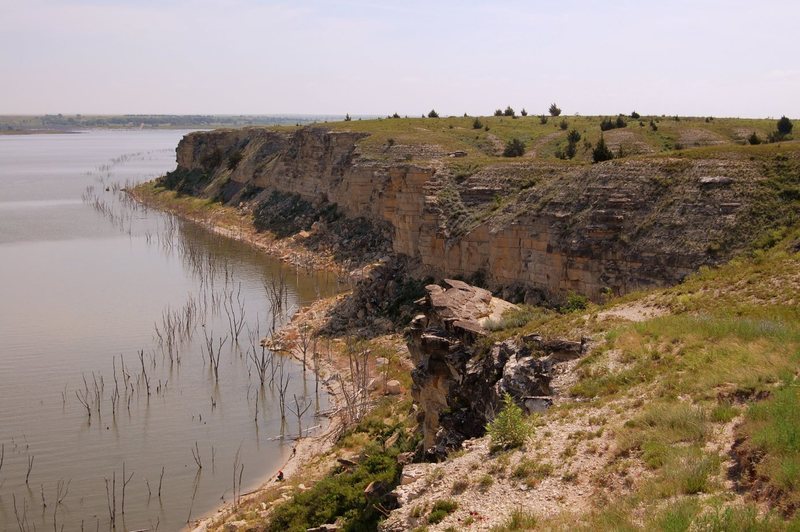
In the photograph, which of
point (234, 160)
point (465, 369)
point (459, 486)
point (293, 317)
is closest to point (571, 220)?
point (465, 369)

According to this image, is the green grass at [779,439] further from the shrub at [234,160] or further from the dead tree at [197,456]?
the shrub at [234,160]

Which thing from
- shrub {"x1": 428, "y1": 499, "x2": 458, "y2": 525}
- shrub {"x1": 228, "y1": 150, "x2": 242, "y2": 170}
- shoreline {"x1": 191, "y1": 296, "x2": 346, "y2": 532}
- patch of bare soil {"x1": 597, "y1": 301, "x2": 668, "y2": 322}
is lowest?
shoreline {"x1": 191, "y1": 296, "x2": 346, "y2": 532}

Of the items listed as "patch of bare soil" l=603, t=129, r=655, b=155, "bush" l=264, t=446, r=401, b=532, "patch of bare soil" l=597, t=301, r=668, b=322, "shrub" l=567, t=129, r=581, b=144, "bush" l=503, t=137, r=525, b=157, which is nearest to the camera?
"bush" l=264, t=446, r=401, b=532

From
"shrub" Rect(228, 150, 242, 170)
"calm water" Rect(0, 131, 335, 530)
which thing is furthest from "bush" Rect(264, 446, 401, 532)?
"shrub" Rect(228, 150, 242, 170)

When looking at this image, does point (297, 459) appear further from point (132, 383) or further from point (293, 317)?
point (293, 317)

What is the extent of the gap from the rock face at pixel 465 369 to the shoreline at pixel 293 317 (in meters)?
5.82

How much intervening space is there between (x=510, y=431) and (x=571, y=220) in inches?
774

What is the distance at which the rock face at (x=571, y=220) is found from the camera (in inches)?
1145

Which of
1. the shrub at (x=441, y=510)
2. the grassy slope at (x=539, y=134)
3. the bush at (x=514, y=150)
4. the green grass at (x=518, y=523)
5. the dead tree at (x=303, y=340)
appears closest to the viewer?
the green grass at (x=518, y=523)

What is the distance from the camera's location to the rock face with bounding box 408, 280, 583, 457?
17.2m

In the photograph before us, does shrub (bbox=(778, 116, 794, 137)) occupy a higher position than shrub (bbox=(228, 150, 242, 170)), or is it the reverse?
shrub (bbox=(778, 116, 794, 137))

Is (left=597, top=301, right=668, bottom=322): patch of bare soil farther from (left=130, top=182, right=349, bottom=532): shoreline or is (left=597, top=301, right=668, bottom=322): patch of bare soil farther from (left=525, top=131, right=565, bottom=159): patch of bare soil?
(left=525, top=131, right=565, bottom=159): patch of bare soil

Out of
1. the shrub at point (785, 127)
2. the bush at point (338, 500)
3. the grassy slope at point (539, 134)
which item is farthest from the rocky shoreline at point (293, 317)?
the shrub at point (785, 127)

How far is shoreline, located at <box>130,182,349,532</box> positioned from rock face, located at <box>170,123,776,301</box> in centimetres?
734
